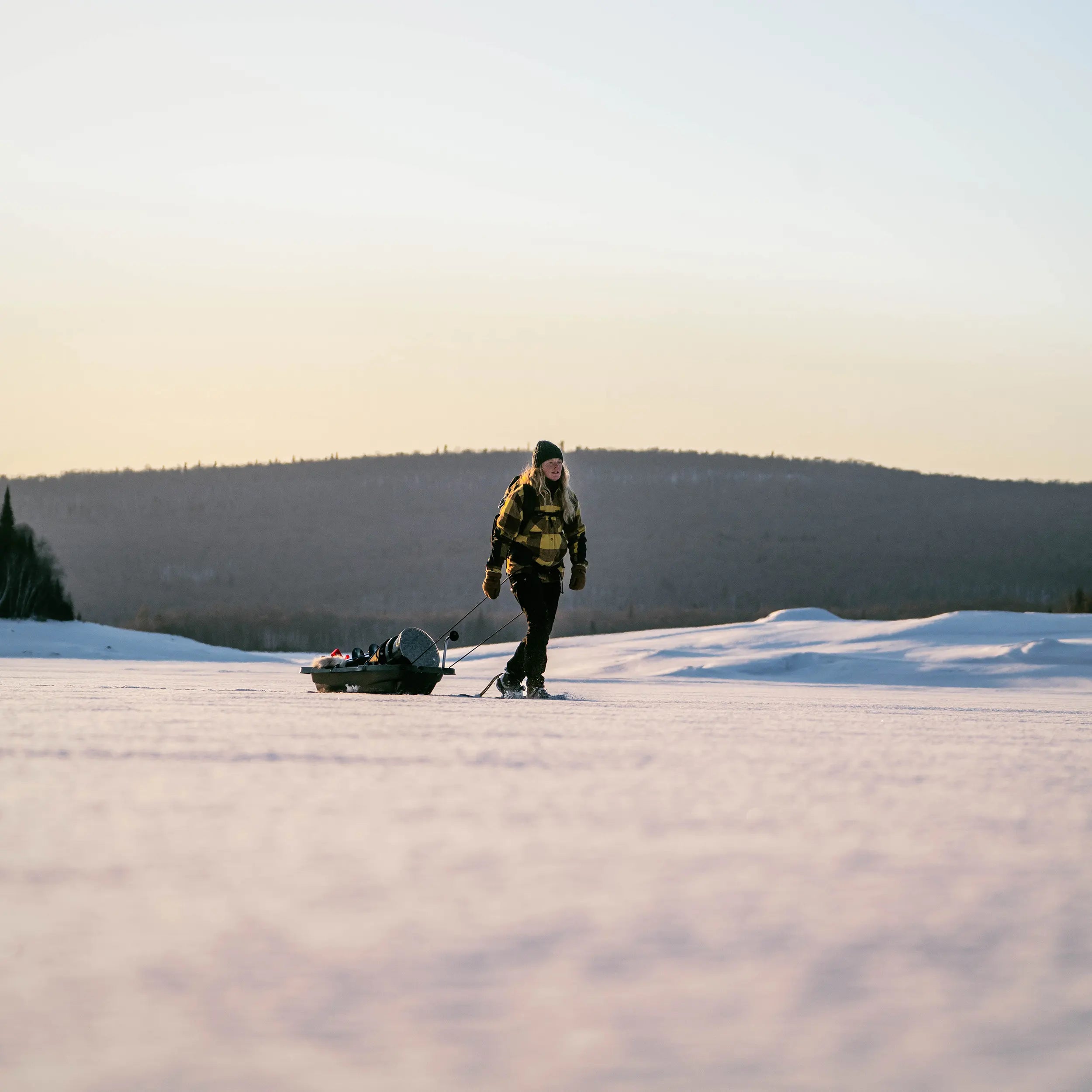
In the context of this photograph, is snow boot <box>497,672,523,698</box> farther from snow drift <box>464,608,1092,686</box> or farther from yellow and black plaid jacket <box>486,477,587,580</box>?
snow drift <box>464,608,1092,686</box>

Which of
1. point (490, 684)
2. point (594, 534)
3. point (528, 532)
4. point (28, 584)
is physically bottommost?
point (490, 684)

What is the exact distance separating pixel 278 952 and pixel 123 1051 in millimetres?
256

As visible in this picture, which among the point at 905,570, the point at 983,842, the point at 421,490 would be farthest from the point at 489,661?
the point at 421,490

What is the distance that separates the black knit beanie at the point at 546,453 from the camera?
755cm

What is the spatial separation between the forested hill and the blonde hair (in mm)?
42643

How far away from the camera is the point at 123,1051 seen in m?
0.87

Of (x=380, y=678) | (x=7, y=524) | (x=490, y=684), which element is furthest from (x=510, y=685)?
(x=7, y=524)

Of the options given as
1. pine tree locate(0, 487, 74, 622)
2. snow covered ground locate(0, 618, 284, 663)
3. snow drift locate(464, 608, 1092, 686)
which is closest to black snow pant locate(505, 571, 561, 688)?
snow drift locate(464, 608, 1092, 686)

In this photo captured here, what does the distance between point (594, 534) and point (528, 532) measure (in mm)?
→ 69953

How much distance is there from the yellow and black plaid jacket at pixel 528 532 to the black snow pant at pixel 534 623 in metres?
0.07

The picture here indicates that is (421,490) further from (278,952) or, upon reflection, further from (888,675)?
(278,952)

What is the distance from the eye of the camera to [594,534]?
254 ft

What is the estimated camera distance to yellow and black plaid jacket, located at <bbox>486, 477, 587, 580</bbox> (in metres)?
7.59

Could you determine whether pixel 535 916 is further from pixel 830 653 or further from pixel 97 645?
pixel 97 645
